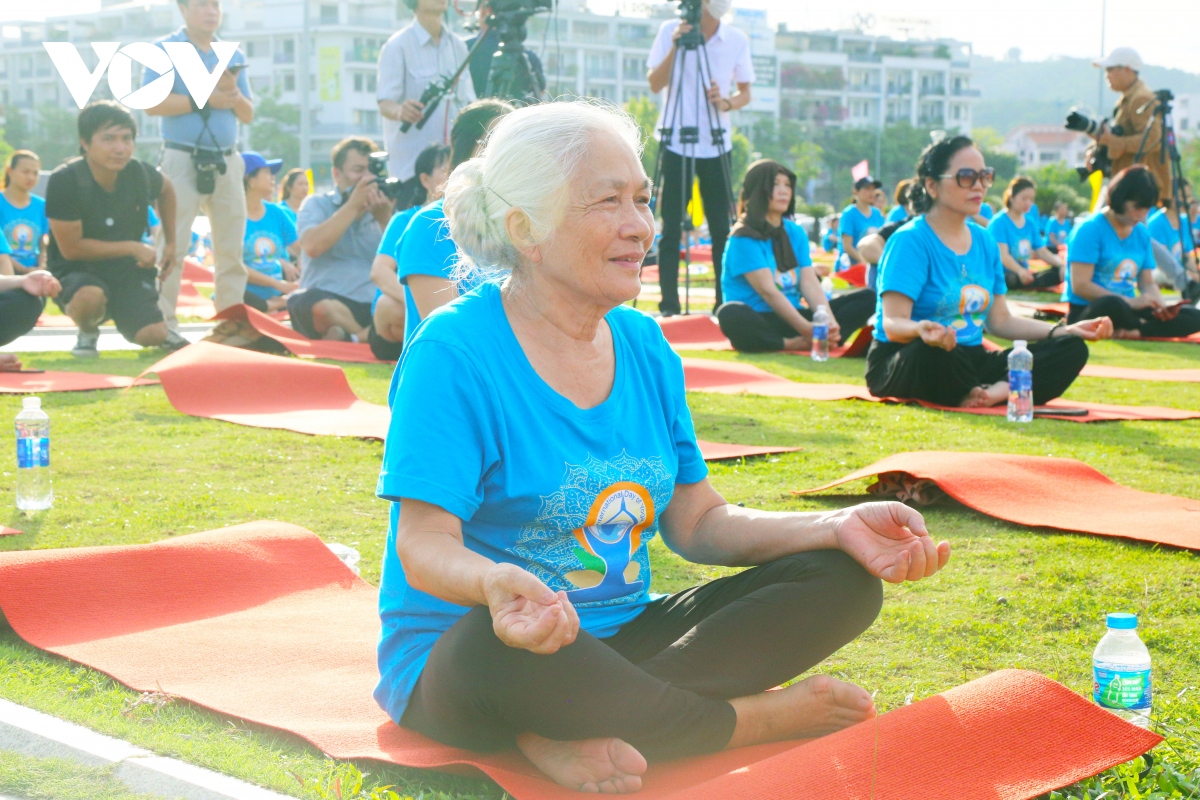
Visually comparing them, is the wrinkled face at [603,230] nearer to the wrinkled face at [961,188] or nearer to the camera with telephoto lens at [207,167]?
the wrinkled face at [961,188]

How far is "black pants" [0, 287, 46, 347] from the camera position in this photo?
720 centimetres

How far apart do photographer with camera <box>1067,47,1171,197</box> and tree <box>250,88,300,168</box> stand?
6859cm

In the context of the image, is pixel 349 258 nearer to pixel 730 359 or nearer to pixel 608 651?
pixel 730 359

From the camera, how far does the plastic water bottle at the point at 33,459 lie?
13.4 feet

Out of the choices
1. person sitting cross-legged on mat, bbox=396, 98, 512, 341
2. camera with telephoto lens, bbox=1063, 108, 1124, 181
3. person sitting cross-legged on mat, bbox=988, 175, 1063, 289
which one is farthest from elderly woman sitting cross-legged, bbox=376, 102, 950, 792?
person sitting cross-legged on mat, bbox=988, 175, 1063, 289

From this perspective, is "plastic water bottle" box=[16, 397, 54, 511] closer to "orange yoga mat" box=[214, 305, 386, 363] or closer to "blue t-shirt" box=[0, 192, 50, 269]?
"orange yoga mat" box=[214, 305, 386, 363]

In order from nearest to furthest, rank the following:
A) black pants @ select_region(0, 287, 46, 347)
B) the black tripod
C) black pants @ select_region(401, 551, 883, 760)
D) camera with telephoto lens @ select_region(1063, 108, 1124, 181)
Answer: black pants @ select_region(401, 551, 883, 760) → black pants @ select_region(0, 287, 46, 347) → the black tripod → camera with telephoto lens @ select_region(1063, 108, 1124, 181)

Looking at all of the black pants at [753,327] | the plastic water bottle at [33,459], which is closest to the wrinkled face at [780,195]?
the black pants at [753,327]

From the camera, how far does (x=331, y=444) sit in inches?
213

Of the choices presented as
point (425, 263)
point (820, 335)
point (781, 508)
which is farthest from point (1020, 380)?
point (425, 263)

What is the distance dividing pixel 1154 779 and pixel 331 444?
386cm

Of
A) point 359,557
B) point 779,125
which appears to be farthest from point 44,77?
point 359,557

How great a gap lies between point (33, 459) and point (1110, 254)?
794 centimetres

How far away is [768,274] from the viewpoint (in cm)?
866
